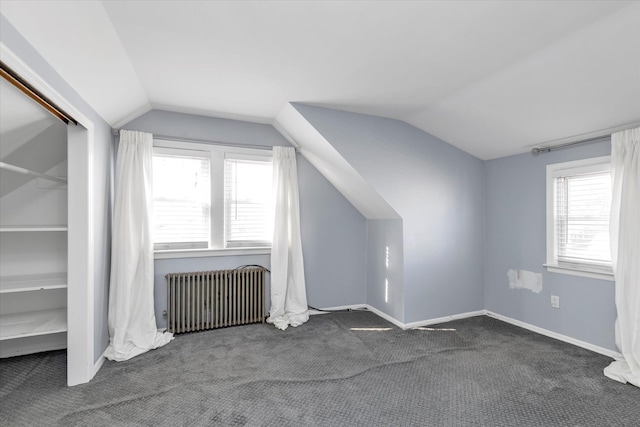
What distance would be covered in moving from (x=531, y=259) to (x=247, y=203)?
3470 mm

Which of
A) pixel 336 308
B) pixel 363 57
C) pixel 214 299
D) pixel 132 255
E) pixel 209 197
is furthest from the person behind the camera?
pixel 336 308

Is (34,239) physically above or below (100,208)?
below

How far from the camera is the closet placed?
97.8 inches

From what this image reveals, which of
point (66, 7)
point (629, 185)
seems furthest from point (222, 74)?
point (629, 185)

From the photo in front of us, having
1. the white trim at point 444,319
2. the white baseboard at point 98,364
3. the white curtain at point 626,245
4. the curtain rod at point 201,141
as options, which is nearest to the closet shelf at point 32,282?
the white baseboard at point 98,364

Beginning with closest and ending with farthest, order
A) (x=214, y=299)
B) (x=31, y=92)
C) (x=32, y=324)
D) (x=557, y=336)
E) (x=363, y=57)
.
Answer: (x=31, y=92) < (x=363, y=57) < (x=32, y=324) < (x=557, y=336) < (x=214, y=299)

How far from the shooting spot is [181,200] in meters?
3.47

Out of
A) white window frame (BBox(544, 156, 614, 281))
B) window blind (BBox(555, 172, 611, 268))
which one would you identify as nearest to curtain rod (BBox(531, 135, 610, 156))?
white window frame (BBox(544, 156, 614, 281))

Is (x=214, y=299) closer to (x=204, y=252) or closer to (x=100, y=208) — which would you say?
(x=204, y=252)

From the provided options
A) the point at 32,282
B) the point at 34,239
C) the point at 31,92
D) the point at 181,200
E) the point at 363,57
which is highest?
the point at 363,57

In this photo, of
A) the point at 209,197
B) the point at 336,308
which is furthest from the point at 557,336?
the point at 209,197

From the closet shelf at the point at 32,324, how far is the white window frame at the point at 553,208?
15.4 feet

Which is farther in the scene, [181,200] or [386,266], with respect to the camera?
[386,266]

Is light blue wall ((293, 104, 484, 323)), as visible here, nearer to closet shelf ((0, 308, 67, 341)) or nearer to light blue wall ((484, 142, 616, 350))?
light blue wall ((484, 142, 616, 350))
